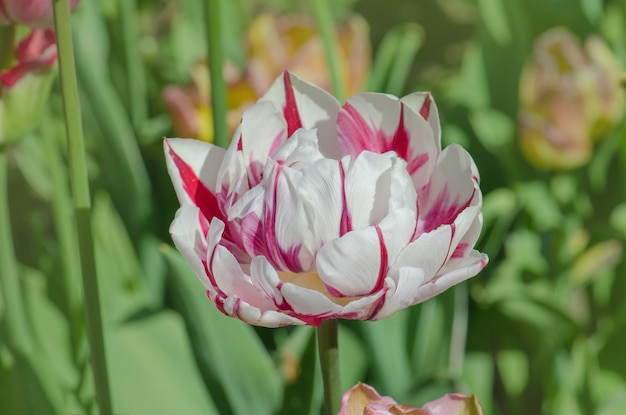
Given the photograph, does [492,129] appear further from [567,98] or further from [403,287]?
[403,287]

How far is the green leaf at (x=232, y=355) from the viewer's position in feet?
2.05

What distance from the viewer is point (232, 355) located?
64 cm

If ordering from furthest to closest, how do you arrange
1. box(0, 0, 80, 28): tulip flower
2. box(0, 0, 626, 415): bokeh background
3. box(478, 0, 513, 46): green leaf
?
box(478, 0, 513, 46): green leaf → box(0, 0, 626, 415): bokeh background → box(0, 0, 80, 28): tulip flower

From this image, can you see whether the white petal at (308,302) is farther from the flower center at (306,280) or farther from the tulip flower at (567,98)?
the tulip flower at (567,98)

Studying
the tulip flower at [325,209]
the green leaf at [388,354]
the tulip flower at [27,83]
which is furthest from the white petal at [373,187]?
the green leaf at [388,354]

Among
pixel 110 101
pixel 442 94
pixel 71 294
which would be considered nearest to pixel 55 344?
pixel 71 294

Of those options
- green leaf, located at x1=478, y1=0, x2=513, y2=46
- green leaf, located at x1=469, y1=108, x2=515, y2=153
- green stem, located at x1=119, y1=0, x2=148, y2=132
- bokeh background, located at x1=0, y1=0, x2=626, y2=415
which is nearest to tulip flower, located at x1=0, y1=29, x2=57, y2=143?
bokeh background, located at x1=0, y1=0, x2=626, y2=415

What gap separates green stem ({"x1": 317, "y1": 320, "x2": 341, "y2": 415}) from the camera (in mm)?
384

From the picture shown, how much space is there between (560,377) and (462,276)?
50cm

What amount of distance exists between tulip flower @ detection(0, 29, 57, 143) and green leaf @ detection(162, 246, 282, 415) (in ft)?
0.48

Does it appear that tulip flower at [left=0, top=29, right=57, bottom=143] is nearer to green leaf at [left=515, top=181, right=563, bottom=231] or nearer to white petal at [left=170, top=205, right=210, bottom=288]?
white petal at [left=170, top=205, right=210, bottom=288]

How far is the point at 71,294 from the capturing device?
697 millimetres

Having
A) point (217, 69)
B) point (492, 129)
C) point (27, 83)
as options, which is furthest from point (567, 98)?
point (27, 83)

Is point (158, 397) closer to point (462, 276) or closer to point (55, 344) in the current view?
point (55, 344)
